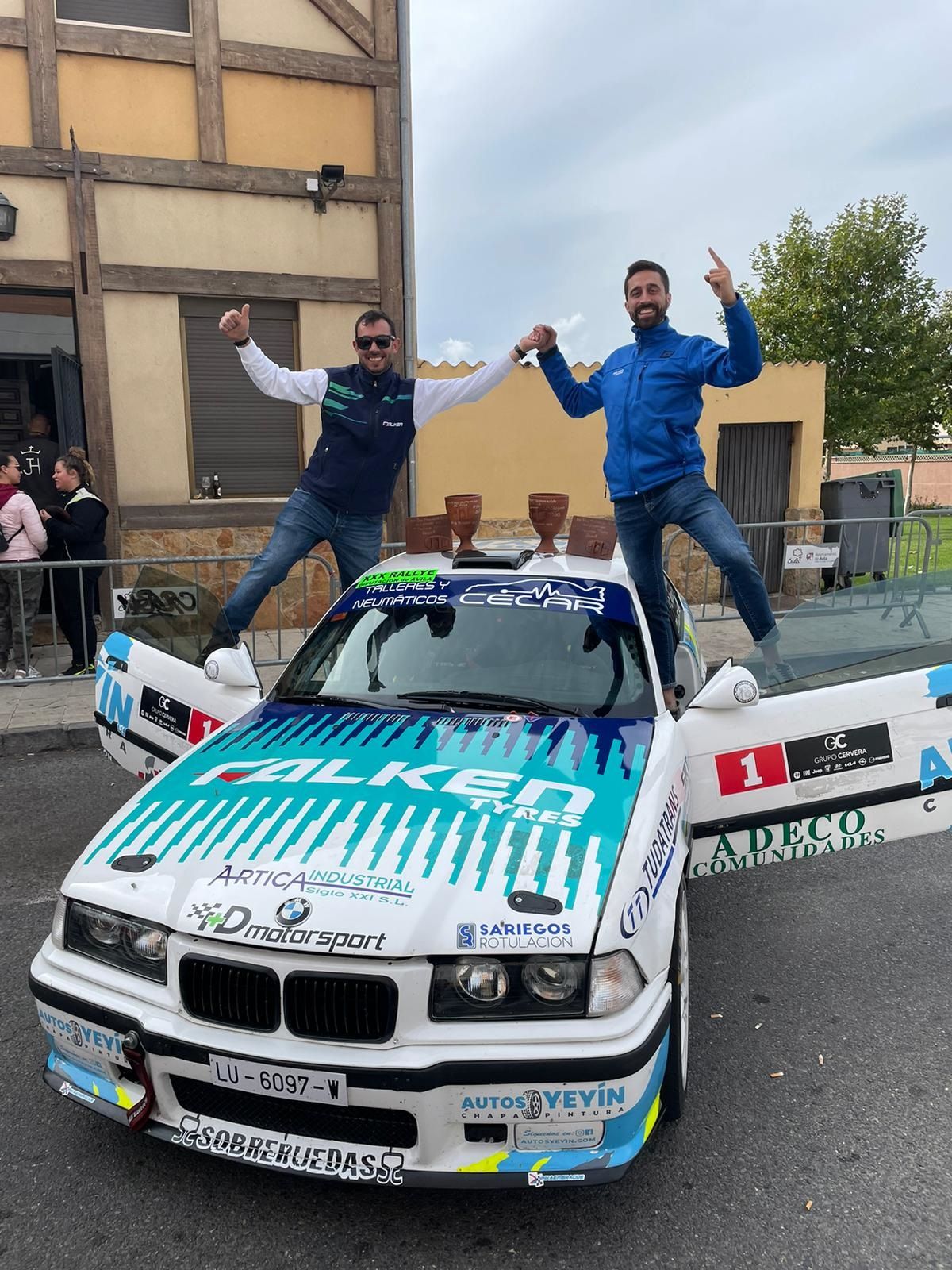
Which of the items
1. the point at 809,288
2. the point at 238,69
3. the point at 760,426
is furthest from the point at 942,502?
the point at 238,69

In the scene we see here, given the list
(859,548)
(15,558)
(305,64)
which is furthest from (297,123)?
(859,548)

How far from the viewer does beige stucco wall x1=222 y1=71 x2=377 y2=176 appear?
1026 cm

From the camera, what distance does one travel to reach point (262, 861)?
2.45 meters

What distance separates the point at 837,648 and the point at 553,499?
147 cm

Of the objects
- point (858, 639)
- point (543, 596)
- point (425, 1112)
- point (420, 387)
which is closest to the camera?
point (425, 1112)

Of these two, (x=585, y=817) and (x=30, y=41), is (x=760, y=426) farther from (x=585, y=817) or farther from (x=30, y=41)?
(x=585, y=817)

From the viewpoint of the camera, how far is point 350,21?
10.5 metres

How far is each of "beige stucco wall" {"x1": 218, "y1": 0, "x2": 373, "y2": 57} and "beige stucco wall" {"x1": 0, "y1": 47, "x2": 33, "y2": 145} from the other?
6.69 ft

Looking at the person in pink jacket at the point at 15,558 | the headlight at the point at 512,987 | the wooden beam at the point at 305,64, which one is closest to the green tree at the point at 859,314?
the wooden beam at the point at 305,64

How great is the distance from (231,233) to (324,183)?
1.16 meters

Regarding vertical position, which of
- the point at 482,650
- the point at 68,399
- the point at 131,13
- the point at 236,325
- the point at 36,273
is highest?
the point at 131,13

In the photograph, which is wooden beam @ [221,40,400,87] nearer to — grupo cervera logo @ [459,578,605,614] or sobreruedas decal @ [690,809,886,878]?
grupo cervera logo @ [459,578,605,614]

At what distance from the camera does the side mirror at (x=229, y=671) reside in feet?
12.6

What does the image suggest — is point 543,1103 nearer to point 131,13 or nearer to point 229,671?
point 229,671
